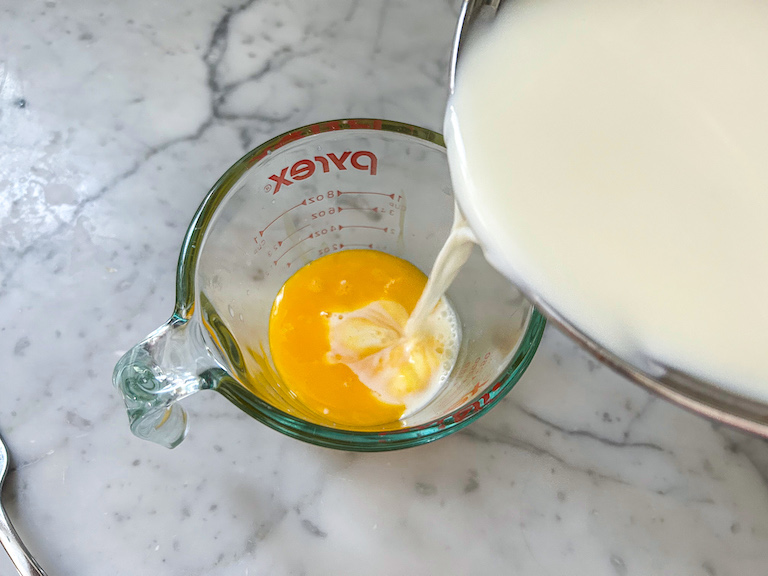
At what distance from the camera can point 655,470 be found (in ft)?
2.95

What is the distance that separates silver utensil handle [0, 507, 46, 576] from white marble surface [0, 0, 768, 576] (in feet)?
0.09

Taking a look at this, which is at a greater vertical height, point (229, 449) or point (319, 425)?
point (319, 425)

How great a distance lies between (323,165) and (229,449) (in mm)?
411

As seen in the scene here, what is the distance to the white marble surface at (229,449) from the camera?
2.79ft

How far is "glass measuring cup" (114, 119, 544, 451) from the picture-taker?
2.28 ft

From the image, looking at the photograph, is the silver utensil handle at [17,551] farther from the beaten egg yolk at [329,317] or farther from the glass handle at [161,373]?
the beaten egg yolk at [329,317]

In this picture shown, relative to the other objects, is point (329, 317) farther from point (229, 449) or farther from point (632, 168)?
point (632, 168)

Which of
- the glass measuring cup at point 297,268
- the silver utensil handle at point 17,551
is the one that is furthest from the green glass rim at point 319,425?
the silver utensil handle at point 17,551

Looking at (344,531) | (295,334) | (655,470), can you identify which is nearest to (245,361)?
(295,334)

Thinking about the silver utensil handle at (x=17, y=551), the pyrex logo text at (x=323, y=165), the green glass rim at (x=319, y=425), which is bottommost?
the silver utensil handle at (x=17, y=551)

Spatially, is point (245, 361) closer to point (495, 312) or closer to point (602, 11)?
point (495, 312)

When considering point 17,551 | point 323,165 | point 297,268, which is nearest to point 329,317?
point 297,268

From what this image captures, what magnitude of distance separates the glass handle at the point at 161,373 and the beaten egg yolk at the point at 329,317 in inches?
8.5

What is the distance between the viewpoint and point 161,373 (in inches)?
27.1
